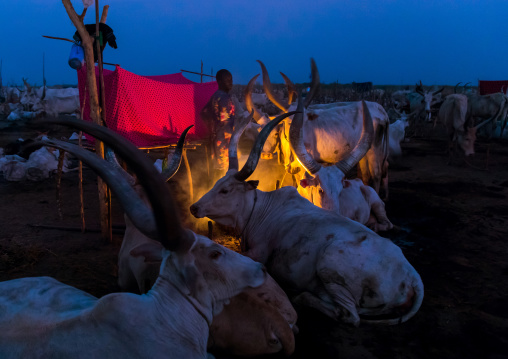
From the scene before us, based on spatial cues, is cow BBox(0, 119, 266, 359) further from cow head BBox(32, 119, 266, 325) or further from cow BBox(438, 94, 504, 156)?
cow BBox(438, 94, 504, 156)

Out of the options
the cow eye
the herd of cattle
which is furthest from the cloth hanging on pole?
the cow eye

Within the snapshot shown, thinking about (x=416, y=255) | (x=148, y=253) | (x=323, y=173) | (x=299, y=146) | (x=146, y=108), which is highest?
(x=146, y=108)

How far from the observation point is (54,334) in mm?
1950

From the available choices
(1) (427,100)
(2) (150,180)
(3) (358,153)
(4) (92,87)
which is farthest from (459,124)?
(2) (150,180)

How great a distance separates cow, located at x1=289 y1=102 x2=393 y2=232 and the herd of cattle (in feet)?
0.05

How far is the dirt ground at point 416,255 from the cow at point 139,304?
115 centimetres

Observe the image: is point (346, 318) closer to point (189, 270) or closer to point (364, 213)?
point (189, 270)

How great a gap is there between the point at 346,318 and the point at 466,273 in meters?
2.03

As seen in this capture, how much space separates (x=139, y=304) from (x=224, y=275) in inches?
19.2

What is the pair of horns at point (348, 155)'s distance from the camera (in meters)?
4.97

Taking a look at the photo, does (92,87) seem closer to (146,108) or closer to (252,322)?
(146,108)

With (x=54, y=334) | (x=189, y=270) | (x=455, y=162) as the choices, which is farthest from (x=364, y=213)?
(x=455, y=162)

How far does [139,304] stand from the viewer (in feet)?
6.78

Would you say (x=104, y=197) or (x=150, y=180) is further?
Result: (x=104, y=197)
